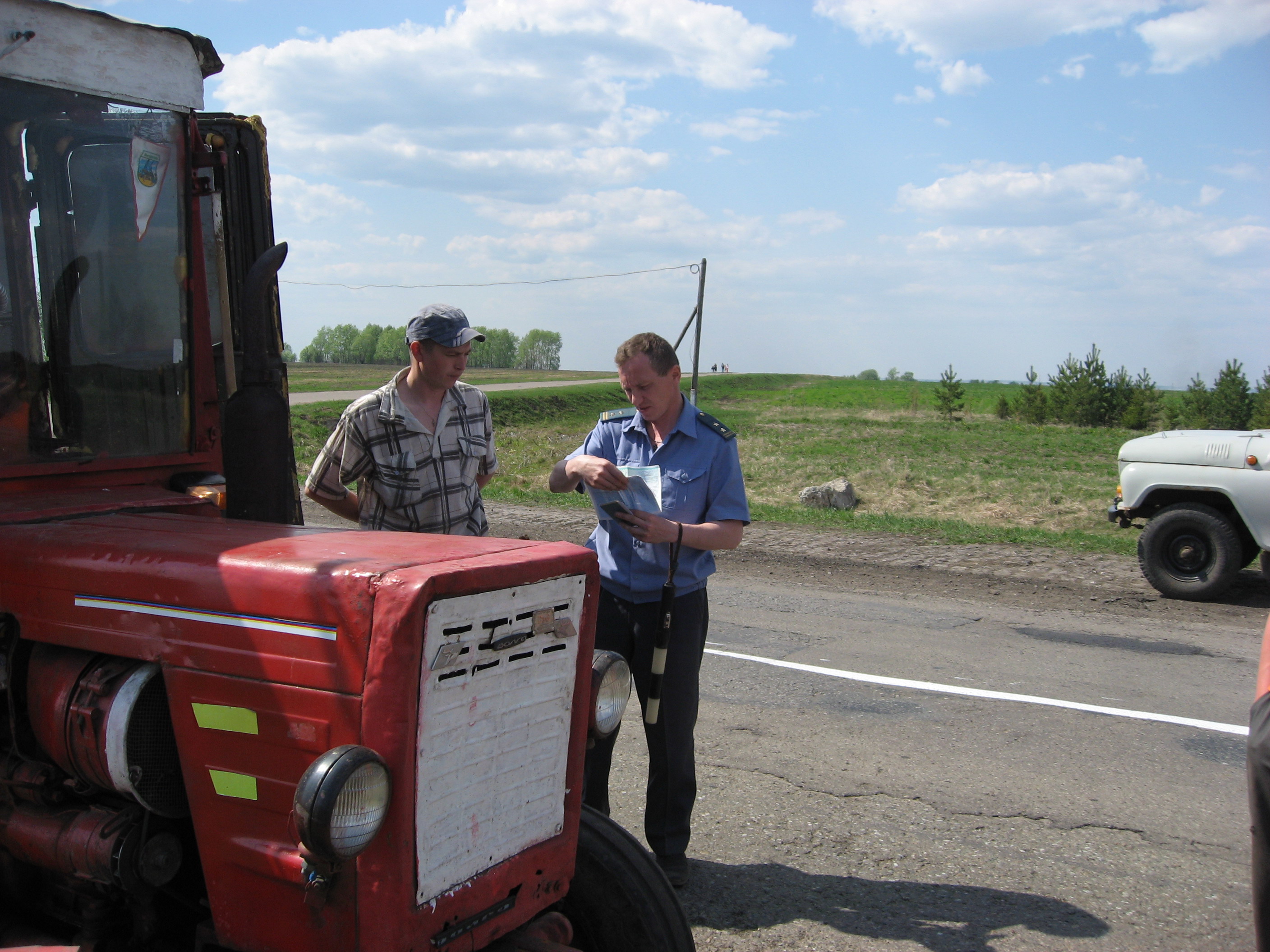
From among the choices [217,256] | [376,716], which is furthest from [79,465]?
[376,716]

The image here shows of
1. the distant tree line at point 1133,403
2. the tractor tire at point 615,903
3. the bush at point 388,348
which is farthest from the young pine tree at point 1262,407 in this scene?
the bush at point 388,348

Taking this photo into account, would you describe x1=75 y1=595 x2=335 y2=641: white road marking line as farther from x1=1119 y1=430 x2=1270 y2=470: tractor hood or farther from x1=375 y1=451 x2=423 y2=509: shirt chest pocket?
x1=1119 y1=430 x2=1270 y2=470: tractor hood

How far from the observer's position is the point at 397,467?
143 inches

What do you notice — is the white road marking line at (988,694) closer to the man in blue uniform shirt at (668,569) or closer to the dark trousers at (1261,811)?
the man in blue uniform shirt at (668,569)

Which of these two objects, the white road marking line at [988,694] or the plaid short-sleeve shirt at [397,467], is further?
the white road marking line at [988,694]

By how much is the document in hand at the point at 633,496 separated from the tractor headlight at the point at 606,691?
40.1 inches

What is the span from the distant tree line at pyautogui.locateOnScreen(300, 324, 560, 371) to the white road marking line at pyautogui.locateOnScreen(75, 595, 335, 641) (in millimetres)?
74644

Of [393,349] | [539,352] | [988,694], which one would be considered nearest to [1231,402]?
[988,694]

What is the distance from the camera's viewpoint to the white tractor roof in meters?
Result: 2.57

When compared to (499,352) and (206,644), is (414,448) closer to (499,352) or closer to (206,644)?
(206,644)

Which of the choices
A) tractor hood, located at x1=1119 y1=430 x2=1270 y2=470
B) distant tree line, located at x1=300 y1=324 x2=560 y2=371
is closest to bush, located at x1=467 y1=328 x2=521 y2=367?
distant tree line, located at x1=300 y1=324 x2=560 y2=371

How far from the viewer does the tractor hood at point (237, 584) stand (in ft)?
6.31

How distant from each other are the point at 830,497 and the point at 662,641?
38.0 ft

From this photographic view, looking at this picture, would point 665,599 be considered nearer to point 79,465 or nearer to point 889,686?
point 79,465
